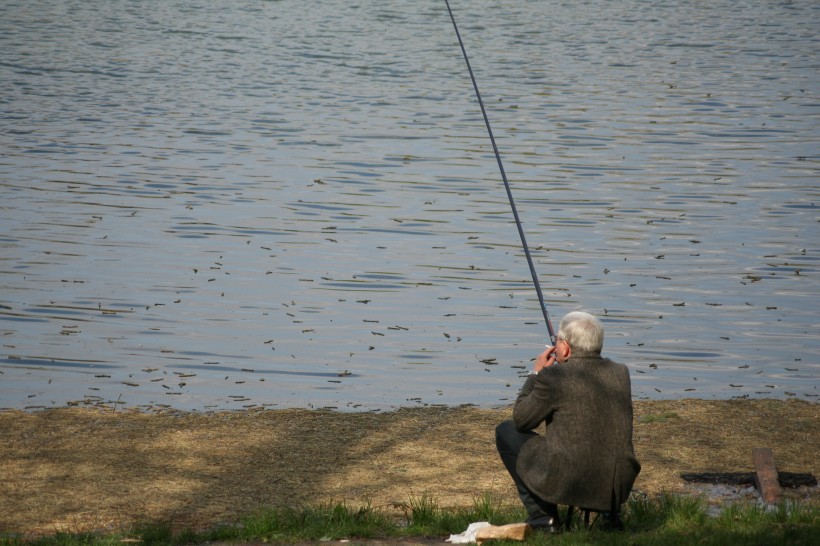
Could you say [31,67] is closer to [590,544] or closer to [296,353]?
[296,353]

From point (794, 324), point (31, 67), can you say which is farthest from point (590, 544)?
point (31, 67)

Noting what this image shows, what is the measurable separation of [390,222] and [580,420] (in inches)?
390

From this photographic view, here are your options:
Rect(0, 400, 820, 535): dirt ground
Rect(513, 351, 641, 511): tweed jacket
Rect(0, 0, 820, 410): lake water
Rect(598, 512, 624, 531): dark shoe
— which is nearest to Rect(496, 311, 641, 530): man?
Rect(513, 351, 641, 511): tweed jacket

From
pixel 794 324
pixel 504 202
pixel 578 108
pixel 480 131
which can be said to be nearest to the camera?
pixel 794 324

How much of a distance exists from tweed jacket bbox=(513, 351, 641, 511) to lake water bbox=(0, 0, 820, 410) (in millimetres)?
3533

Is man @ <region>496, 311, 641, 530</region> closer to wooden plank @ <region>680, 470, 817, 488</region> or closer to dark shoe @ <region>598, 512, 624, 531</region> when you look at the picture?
dark shoe @ <region>598, 512, 624, 531</region>

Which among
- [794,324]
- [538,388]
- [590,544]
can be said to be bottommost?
[794,324]

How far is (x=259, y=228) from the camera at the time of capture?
14781 mm

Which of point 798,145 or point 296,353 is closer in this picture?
point 296,353

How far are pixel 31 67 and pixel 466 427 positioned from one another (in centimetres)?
2265

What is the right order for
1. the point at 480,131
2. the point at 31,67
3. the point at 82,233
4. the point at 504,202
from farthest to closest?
the point at 31,67
the point at 480,131
the point at 504,202
the point at 82,233

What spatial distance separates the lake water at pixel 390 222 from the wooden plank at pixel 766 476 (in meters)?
2.11

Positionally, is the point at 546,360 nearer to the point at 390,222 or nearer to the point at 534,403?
the point at 534,403

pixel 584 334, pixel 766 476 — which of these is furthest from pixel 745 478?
pixel 584 334
